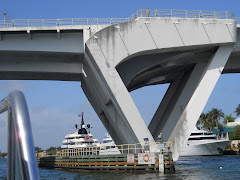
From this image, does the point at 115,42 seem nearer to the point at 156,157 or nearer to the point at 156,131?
the point at 156,157

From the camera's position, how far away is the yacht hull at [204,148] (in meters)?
84.2

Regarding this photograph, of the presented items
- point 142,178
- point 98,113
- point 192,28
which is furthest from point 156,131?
point 142,178

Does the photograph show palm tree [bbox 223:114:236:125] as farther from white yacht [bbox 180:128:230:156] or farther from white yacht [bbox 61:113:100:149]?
white yacht [bbox 61:113:100:149]

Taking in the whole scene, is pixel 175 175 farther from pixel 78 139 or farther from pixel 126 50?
pixel 78 139

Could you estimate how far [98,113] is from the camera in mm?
48594

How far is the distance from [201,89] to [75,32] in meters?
12.7

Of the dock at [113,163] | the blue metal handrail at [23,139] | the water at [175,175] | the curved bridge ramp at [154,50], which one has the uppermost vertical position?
the curved bridge ramp at [154,50]

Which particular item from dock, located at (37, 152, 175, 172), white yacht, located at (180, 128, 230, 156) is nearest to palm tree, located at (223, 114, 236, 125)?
white yacht, located at (180, 128, 230, 156)

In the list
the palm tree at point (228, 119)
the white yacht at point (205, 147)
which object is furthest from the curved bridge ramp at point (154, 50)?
the palm tree at point (228, 119)

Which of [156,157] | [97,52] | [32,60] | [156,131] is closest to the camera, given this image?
[156,157]

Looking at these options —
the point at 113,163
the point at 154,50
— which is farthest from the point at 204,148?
the point at 154,50

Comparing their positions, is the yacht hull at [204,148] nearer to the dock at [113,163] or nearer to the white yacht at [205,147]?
the white yacht at [205,147]

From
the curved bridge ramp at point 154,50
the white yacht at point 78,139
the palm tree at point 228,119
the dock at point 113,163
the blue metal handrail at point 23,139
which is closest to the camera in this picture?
the blue metal handrail at point 23,139

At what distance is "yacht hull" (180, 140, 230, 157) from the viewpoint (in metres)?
84.2
